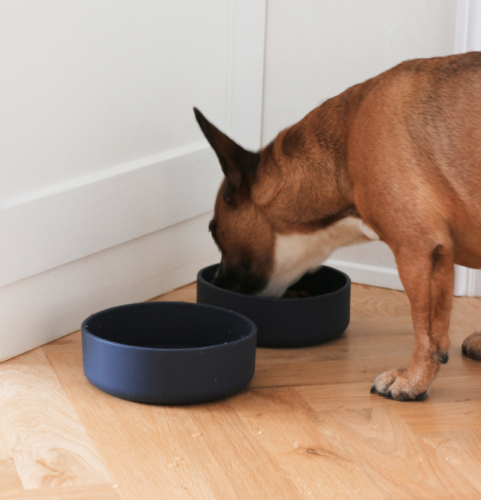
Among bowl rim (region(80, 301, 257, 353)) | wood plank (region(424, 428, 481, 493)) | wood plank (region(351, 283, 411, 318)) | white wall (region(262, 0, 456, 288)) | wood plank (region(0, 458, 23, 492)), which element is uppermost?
→ white wall (region(262, 0, 456, 288))

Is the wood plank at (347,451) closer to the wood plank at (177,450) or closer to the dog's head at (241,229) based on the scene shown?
the wood plank at (177,450)

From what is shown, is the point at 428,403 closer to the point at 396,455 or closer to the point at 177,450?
the point at 396,455

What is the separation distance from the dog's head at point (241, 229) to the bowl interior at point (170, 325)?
0.15 m

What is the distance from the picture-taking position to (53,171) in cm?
186

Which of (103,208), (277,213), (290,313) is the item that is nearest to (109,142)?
(103,208)

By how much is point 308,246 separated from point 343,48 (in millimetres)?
853

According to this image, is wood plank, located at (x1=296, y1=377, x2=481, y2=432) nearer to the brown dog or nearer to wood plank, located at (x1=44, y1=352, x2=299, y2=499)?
the brown dog

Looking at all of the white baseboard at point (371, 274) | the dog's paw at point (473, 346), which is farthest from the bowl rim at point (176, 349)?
the white baseboard at point (371, 274)

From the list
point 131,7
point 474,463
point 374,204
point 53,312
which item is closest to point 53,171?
point 53,312

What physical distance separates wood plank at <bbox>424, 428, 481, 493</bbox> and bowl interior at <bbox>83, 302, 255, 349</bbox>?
0.52 meters

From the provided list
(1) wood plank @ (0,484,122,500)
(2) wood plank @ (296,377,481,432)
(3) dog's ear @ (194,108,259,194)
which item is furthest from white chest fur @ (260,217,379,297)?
(1) wood plank @ (0,484,122,500)

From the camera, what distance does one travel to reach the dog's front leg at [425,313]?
1.59 meters

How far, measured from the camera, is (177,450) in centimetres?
139

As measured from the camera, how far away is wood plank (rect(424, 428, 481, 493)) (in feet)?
4.43
